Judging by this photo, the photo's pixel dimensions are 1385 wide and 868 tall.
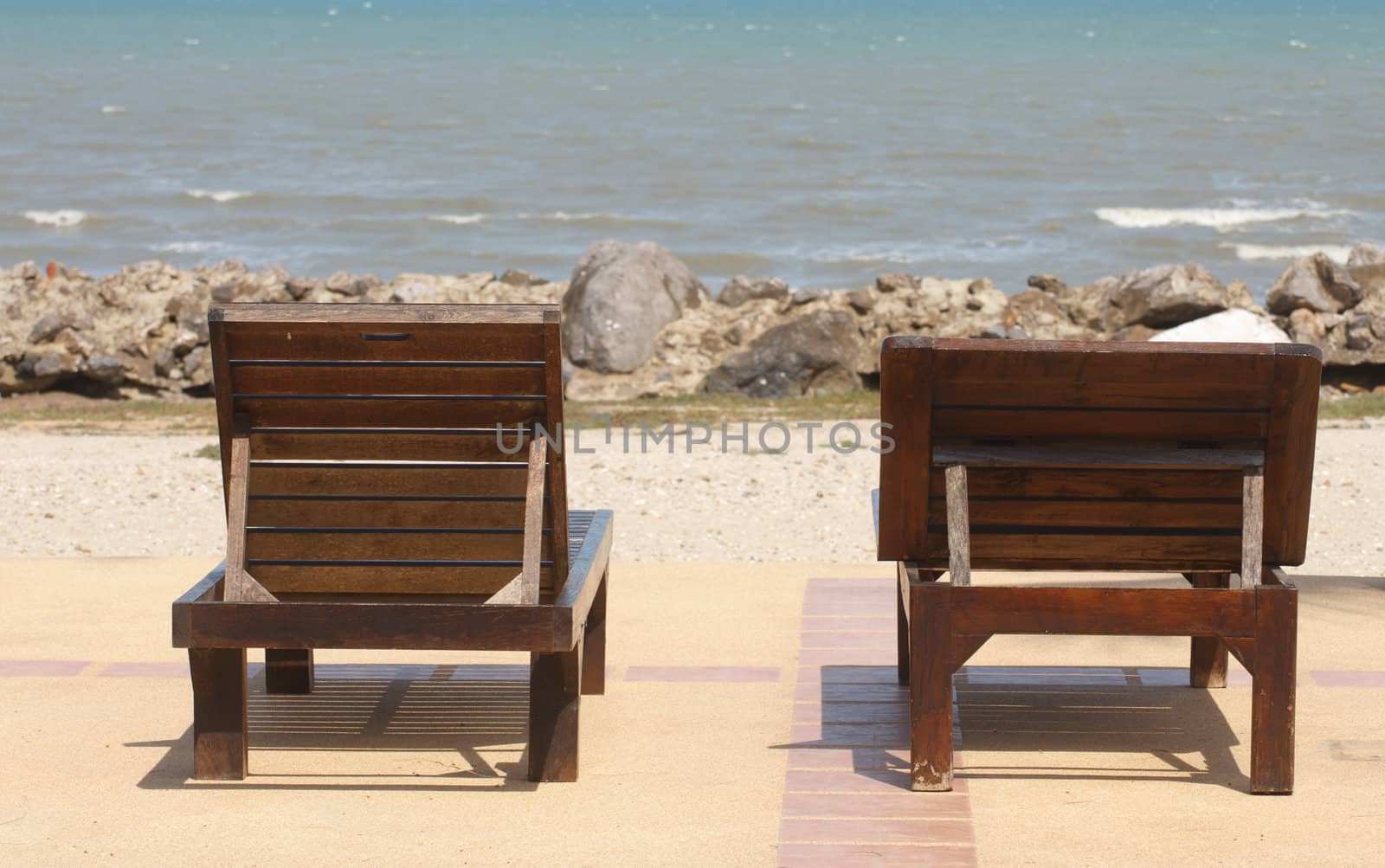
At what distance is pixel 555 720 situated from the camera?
3.91 m

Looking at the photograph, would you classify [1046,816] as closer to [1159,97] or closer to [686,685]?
[686,685]

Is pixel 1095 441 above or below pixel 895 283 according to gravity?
above

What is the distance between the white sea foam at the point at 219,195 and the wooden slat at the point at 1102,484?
29542 millimetres

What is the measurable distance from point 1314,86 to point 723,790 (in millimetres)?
55162

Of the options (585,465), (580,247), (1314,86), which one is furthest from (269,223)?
(1314,86)

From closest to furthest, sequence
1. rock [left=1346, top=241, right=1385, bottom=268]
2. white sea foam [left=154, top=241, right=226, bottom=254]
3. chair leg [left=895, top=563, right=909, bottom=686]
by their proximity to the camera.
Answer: chair leg [left=895, top=563, right=909, bottom=686], rock [left=1346, top=241, right=1385, bottom=268], white sea foam [left=154, top=241, right=226, bottom=254]

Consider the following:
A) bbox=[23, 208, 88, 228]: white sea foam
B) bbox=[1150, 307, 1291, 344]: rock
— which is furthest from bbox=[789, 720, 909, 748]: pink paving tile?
bbox=[23, 208, 88, 228]: white sea foam

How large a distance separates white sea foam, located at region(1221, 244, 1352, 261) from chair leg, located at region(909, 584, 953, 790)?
936 inches

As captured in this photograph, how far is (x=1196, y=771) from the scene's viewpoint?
13.0ft

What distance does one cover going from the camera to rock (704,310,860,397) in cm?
1320

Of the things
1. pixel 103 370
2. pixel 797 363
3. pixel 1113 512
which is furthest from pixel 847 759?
pixel 103 370

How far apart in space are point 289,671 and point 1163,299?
36.0 feet

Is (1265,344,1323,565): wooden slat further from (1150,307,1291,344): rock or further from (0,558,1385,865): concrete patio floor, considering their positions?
(1150,307,1291,344): rock

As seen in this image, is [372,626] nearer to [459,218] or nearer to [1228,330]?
[1228,330]
